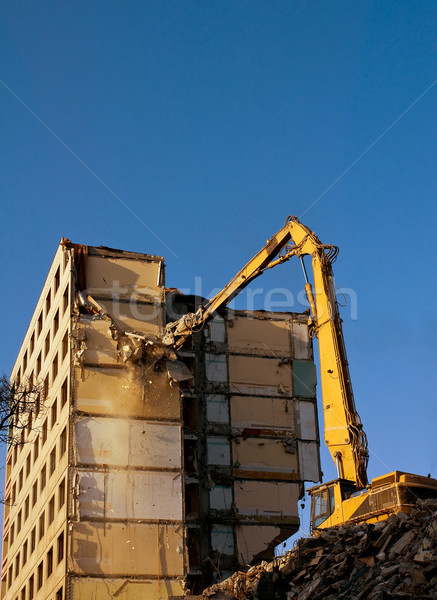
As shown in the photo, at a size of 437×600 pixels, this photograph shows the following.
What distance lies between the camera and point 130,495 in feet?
104

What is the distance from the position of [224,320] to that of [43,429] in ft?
31.9

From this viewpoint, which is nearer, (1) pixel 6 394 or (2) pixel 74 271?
(1) pixel 6 394

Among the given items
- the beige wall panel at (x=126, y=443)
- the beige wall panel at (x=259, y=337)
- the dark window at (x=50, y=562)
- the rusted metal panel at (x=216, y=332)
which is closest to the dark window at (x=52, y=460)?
the beige wall panel at (x=126, y=443)

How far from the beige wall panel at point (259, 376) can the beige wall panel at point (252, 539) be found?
19.6ft

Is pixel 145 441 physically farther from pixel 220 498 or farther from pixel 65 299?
pixel 65 299

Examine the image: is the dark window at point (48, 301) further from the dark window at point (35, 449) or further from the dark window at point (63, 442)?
the dark window at point (63, 442)

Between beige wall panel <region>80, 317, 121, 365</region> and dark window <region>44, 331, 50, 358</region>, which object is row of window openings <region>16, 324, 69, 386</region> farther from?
beige wall panel <region>80, 317, 121, 365</region>

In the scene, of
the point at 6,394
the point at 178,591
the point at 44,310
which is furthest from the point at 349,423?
the point at 44,310

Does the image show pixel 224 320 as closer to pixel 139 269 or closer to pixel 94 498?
pixel 139 269

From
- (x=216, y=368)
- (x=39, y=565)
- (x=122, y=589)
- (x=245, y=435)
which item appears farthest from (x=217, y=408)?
(x=122, y=589)

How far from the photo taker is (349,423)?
25453mm

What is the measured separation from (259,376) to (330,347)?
13767mm

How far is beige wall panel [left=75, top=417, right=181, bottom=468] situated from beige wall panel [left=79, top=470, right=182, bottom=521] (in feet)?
1.46

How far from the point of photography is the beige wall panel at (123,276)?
34906 mm
